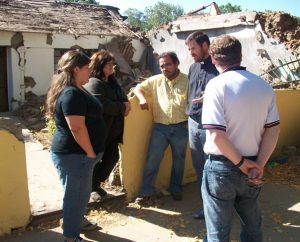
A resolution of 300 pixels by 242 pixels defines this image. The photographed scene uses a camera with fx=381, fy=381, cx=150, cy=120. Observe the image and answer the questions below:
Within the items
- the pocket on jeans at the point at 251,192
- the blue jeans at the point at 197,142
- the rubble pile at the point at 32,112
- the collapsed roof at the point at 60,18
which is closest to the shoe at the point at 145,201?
the blue jeans at the point at 197,142

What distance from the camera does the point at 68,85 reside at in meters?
3.17

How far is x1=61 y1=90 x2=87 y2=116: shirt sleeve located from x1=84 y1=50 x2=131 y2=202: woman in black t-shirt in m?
0.96

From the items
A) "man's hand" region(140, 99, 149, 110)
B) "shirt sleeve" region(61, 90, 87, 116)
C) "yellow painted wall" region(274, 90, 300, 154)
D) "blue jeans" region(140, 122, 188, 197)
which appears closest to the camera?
"shirt sleeve" region(61, 90, 87, 116)

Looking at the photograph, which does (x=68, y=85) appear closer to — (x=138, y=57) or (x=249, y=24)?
(x=249, y=24)

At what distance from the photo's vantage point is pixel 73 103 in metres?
3.03

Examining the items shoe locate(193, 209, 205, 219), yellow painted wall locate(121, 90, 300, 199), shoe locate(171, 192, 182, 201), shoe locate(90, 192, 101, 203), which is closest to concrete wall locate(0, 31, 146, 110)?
yellow painted wall locate(121, 90, 300, 199)

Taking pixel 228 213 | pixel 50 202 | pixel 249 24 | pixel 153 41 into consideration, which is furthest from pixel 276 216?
pixel 153 41

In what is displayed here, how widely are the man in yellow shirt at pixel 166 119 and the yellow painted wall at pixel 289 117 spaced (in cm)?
270

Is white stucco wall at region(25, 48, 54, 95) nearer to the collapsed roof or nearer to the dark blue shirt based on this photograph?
the collapsed roof

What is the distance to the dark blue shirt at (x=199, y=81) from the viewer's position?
4.02 m

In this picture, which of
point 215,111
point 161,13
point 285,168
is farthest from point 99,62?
point 161,13

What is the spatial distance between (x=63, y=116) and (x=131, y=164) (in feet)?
5.78

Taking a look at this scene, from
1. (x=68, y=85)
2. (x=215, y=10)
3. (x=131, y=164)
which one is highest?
(x=215, y=10)

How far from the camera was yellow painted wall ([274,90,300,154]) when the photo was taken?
663 centimetres
